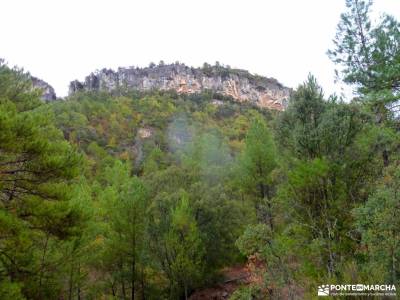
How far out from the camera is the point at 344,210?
380 inches

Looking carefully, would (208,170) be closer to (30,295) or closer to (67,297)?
(67,297)

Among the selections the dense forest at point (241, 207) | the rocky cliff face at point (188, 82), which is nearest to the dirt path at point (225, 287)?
the dense forest at point (241, 207)

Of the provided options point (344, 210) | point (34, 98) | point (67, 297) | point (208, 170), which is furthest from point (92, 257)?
point (208, 170)

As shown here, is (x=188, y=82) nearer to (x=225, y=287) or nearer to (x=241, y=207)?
(x=241, y=207)

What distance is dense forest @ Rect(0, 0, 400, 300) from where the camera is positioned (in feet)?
24.5

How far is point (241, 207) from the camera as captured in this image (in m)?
18.4

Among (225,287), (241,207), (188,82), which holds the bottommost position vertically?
(225,287)

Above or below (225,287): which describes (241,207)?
above

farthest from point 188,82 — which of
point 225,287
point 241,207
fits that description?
point 225,287

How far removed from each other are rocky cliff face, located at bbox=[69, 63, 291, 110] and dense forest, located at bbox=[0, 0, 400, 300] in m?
61.9

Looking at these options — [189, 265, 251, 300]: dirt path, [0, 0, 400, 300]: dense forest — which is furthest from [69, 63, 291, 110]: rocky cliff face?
[189, 265, 251, 300]: dirt path

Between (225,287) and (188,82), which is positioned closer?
(225,287)

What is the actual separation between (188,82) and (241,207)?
6666cm

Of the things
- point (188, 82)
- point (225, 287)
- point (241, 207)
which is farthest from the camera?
point (188, 82)
